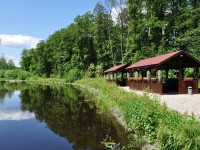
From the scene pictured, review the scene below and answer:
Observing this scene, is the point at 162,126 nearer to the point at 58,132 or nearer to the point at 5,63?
the point at 58,132

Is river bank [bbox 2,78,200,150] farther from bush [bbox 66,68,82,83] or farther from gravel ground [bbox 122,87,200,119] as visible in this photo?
bush [bbox 66,68,82,83]

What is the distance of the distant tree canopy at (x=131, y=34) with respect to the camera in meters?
36.4

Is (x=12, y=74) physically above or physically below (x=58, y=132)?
above

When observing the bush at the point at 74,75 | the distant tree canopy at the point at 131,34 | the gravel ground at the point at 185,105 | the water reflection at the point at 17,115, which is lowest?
the water reflection at the point at 17,115

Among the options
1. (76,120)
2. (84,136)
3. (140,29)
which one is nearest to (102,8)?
(140,29)

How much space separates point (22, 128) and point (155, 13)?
30.5 metres

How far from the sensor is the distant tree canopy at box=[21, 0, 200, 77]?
36438 millimetres

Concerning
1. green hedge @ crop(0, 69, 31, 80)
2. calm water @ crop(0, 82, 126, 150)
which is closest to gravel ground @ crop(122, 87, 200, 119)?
calm water @ crop(0, 82, 126, 150)

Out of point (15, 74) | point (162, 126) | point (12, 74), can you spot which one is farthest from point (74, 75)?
point (162, 126)

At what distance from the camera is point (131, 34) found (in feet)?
152

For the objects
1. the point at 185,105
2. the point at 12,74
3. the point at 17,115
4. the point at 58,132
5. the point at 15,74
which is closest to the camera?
the point at 58,132

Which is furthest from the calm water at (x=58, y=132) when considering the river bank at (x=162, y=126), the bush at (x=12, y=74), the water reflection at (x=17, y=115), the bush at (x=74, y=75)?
the bush at (x=12, y=74)

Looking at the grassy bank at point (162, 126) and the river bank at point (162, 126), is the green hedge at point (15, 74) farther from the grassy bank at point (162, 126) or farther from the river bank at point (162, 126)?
the grassy bank at point (162, 126)

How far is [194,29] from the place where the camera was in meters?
34.0
